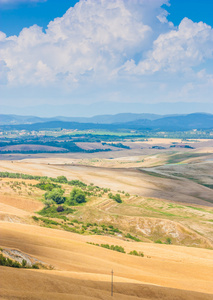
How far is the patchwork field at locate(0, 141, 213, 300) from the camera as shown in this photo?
18.5 metres

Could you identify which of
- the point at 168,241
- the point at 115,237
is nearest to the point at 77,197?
the point at 168,241

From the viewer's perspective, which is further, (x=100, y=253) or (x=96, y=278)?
(x=100, y=253)

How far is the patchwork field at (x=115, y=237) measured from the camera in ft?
60.5

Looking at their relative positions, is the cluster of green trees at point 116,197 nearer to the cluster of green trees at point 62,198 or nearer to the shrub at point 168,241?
the cluster of green trees at point 62,198

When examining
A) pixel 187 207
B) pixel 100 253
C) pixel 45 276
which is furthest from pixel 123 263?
pixel 187 207

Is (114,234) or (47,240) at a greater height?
(47,240)

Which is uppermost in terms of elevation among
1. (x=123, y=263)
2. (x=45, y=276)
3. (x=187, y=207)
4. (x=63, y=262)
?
(x=45, y=276)

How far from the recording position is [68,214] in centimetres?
7225

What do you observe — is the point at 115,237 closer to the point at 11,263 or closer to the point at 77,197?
the point at 77,197

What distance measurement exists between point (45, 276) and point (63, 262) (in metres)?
6.46

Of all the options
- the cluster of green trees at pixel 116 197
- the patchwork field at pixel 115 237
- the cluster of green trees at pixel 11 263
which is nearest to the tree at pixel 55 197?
the patchwork field at pixel 115 237

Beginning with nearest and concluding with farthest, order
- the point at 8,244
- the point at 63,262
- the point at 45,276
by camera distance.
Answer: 1. the point at 45,276
2. the point at 63,262
3. the point at 8,244

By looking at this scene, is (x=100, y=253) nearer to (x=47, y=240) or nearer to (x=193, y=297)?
(x=47, y=240)

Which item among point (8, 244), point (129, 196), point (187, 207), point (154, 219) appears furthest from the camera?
point (129, 196)
